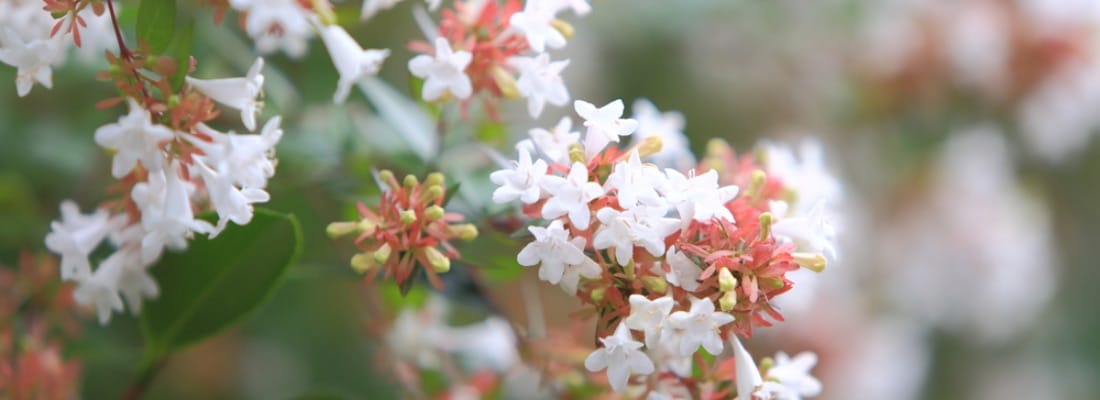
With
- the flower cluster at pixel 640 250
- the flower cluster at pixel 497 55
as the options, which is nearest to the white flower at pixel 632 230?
the flower cluster at pixel 640 250

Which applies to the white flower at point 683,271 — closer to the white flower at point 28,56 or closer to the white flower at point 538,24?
the white flower at point 538,24

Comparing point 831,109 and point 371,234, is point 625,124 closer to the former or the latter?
point 371,234

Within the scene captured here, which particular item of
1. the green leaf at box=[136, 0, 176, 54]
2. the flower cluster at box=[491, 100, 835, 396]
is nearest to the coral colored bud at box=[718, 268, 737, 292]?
the flower cluster at box=[491, 100, 835, 396]

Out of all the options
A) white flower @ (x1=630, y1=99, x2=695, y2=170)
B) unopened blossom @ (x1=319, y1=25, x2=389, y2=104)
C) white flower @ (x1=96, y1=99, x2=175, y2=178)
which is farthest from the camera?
white flower @ (x1=630, y1=99, x2=695, y2=170)

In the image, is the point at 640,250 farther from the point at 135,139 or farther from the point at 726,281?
the point at 135,139

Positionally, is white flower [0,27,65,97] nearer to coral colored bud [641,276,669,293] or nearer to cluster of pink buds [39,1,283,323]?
cluster of pink buds [39,1,283,323]

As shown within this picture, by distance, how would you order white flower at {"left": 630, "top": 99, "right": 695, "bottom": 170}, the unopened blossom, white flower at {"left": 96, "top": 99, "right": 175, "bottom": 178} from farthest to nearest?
white flower at {"left": 630, "top": 99, "right": 695, "bottom": 170}
the unopened blossom
white flower at {"left": 96, "top": 99, "right": 175, "bottom": 178}

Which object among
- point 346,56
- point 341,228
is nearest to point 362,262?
point 341,228
